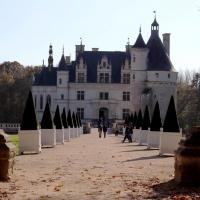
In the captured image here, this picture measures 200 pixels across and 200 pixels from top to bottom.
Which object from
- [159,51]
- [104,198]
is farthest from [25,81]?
[104,198]

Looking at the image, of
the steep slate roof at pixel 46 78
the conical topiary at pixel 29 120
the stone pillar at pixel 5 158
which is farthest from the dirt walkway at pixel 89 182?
the steep slate roof at pixel 46 78

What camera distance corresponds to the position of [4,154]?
10641 mm

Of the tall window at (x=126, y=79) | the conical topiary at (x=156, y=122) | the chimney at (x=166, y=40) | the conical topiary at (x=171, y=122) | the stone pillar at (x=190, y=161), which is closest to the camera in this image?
the stone pillar at (x=190, y=161)

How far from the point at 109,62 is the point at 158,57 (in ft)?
42.0

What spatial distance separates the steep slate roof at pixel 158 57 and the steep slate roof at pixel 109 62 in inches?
409

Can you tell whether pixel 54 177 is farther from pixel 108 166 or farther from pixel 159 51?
pixel 159 51

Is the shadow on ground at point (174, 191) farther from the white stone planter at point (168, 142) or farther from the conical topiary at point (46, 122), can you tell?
the conical topiary at point (46, 122)

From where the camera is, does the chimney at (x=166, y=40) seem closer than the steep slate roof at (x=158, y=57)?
No

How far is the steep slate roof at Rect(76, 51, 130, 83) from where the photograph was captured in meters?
81.8

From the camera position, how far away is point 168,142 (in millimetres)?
20016

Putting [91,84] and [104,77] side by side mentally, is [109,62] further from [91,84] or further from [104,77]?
[91,84]

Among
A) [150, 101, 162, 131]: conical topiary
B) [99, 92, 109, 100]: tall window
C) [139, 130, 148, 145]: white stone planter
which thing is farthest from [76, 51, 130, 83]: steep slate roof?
[150, 101, 162, 131]: conical topiary

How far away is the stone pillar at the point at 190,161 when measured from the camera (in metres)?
9.88

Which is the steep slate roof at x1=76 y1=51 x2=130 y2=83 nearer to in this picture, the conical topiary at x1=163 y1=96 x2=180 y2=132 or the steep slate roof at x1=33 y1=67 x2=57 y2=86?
the steep slate roof at x1=33 y1=67 x2=57 y2=86
